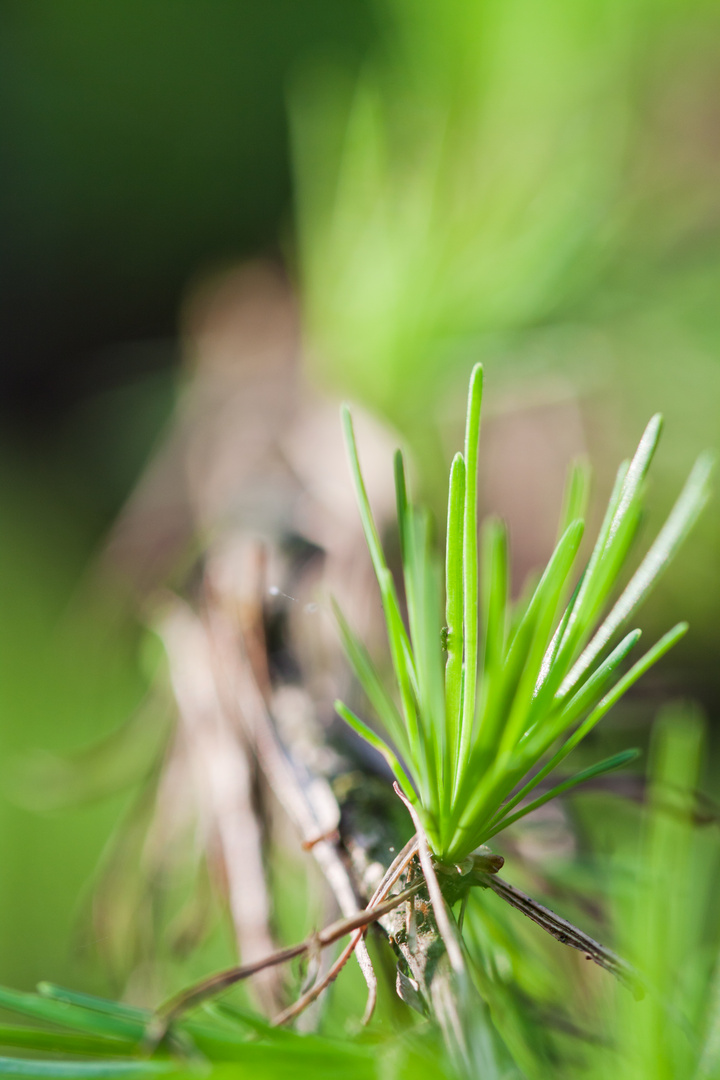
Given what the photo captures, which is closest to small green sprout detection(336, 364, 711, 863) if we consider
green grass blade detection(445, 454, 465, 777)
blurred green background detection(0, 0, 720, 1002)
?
green grass blade detection(445, 454, 465, 777)

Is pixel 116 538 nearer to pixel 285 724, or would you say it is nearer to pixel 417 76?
pixel 285 724

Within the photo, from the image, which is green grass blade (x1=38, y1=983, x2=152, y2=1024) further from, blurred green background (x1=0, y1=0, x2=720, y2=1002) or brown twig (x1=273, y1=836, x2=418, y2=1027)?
blurred green background (x1=0, y1=0, x2=720, y2=1002)

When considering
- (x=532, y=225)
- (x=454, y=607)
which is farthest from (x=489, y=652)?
(x=532, y=225)

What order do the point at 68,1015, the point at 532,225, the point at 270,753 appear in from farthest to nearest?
1. the point at 532,225
2. the point at 270,753
3. the point at 68,1015

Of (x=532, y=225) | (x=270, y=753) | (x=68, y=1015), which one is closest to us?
(x=68, y=1015)

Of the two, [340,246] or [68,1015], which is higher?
[340,246]

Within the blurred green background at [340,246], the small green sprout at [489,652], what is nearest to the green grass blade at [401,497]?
the small green sprout at [489,652]

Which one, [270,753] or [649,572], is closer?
[649,572]

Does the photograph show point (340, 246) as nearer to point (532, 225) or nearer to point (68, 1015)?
point (532, 225)
